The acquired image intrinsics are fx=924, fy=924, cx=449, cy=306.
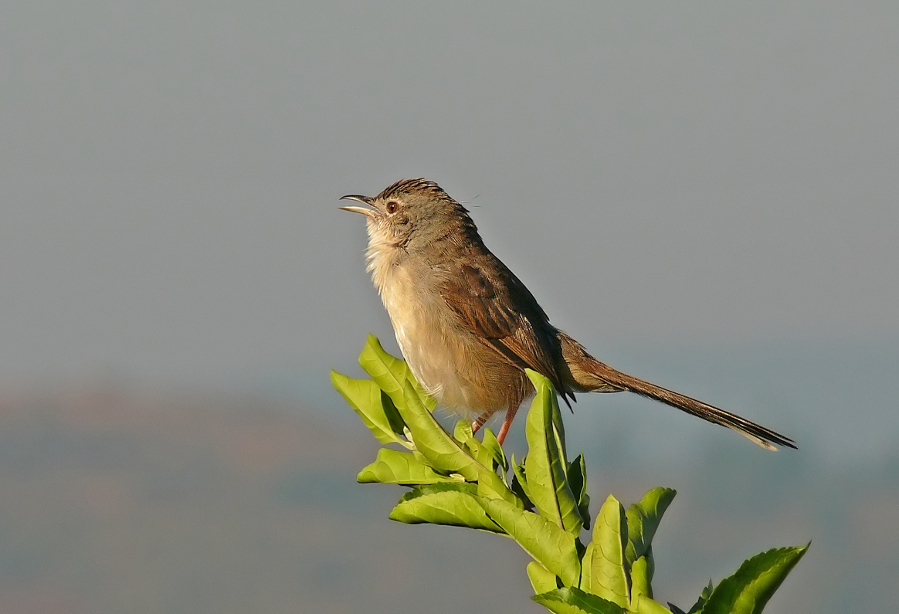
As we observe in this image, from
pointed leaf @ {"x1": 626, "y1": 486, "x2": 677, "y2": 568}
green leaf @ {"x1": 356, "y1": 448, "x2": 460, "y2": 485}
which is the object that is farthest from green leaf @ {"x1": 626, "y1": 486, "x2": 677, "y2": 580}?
green leaf @ {"x1": 356, "y1": 448, "x2": 460, "y2": 485}

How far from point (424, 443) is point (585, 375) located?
12.0ft

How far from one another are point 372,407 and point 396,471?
14.0 inches

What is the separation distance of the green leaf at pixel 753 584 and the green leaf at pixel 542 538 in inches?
17.2

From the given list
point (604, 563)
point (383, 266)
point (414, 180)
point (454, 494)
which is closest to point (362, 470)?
point (454, 494)

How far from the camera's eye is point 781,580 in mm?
2447

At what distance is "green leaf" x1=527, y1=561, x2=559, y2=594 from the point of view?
9.06 ft

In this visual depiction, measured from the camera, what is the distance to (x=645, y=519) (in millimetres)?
2832

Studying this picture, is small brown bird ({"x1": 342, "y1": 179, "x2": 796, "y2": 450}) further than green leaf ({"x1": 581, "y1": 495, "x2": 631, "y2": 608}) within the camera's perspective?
Yes

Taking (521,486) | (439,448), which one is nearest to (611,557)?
(521,486)

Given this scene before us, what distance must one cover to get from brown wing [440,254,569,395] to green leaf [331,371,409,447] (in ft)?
8.83

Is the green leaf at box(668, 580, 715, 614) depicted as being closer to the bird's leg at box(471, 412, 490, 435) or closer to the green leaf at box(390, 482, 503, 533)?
the green leaf at box(390, 482, 503, 533)

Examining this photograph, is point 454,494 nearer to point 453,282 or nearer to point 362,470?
point 362,470

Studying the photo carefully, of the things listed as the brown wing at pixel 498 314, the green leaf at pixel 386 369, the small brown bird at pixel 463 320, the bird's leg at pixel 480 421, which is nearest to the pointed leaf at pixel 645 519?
the green leaf at pixel 386 369

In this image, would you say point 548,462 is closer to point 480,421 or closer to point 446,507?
point 446,507
